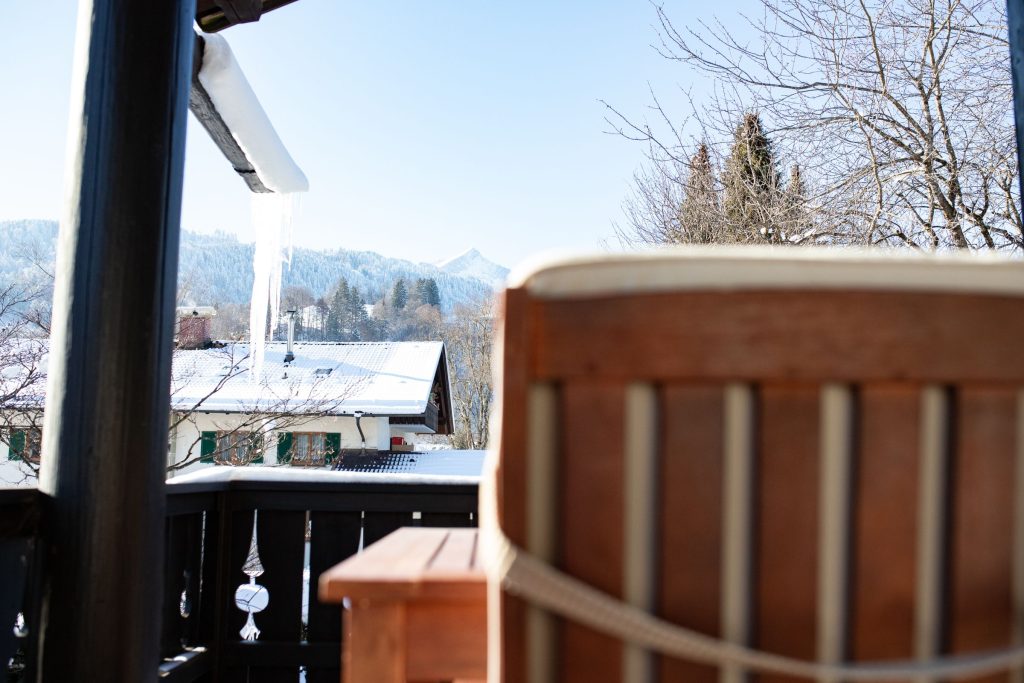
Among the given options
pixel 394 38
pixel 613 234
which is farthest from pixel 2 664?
pixel 394 38

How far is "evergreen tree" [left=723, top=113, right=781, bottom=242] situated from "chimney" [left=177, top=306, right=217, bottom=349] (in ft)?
26.0

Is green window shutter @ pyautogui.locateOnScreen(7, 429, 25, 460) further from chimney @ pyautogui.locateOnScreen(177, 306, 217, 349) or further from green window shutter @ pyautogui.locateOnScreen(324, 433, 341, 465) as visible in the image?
green window shutter @ pyautogui.locateOnScreen(324, 433, 341, 465)

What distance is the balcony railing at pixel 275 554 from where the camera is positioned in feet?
7.83

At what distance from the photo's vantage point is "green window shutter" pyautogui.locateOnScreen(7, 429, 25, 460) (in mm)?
9188

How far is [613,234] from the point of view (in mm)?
9703

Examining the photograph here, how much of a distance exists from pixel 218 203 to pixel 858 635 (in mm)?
49522

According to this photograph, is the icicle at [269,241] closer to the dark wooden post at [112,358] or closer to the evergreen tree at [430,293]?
the dark wooden post at [112,358]

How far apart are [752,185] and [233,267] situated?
30.7 m

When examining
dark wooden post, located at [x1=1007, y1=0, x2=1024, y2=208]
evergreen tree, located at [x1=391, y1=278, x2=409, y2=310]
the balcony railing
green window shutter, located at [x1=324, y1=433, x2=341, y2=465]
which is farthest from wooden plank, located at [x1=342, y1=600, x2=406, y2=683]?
evergreen tree, located at [x1=391, y1=278, x2=409, y2=310]

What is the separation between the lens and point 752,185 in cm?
657

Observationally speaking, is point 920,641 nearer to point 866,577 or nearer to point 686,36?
point 866,577

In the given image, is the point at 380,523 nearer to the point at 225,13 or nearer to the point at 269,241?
the point at 269,241

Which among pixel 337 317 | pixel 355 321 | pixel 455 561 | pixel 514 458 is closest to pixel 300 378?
pixel 455 561

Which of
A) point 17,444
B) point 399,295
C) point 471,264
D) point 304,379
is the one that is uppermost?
point 471,264
